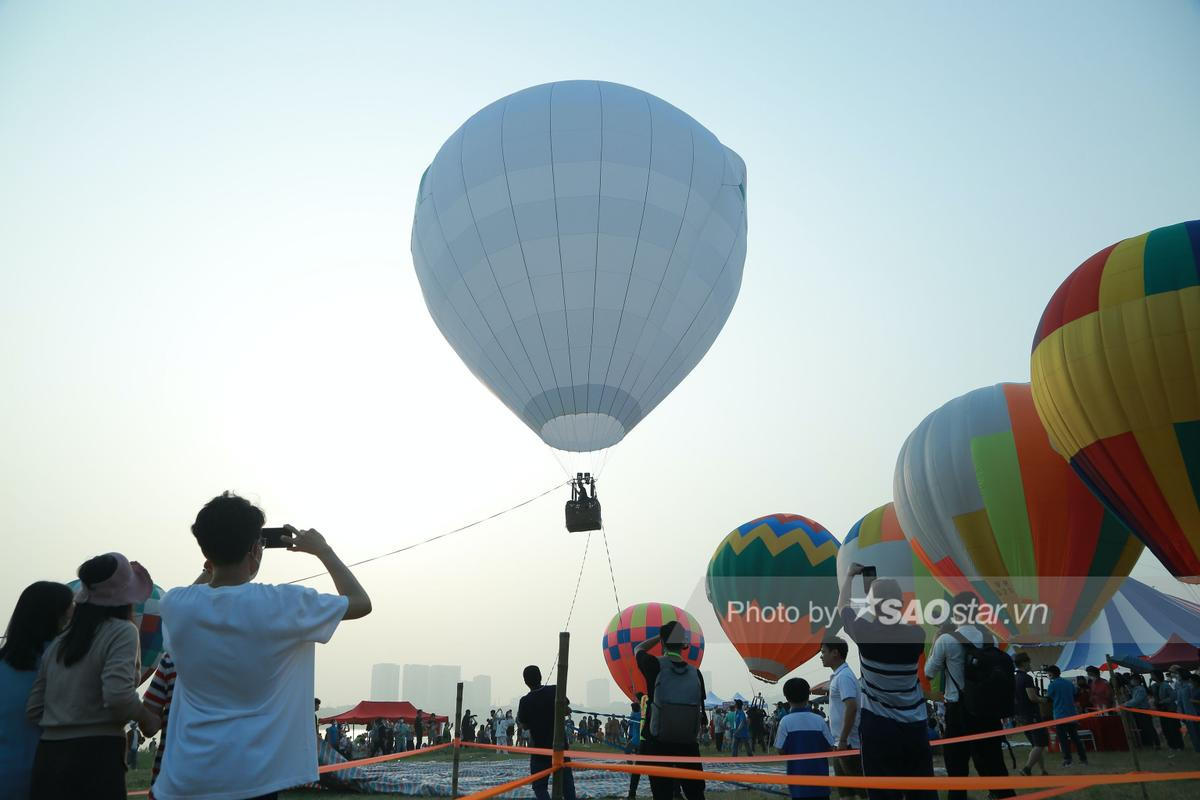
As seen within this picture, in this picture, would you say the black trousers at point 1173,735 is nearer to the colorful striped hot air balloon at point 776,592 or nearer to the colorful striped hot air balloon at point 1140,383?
the colorful striped hot air balloon at point 1140,383

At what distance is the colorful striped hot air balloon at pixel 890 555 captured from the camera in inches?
→ 865

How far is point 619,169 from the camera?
572 inches

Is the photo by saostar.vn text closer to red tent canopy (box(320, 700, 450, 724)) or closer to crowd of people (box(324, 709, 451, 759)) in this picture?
crowd of people (box(324, 709, 451, 759))

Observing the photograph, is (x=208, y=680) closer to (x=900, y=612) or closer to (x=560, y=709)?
→ (x=560, y=709)

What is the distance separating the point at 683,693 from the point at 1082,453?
1176cm

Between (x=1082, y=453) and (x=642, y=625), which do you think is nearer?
(x=1082, y=453)

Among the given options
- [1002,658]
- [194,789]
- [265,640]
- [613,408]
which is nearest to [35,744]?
[194,789]

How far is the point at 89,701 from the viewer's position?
3154 mm

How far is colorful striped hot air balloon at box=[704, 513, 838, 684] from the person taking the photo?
26047mm

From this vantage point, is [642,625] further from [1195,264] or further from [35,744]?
[35,744]

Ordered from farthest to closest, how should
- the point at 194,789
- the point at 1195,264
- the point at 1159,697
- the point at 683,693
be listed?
the point at 1159,697 < the point at 1195,264 < the point at 683,693 < the point at 194,789

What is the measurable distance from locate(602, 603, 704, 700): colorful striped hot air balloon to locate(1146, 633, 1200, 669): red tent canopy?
40.3ft

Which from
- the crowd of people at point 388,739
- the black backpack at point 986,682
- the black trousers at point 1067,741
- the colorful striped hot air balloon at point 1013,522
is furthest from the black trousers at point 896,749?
the crowd of people at point 388,739

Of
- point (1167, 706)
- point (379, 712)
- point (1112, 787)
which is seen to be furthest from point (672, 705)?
point (379, 712)
